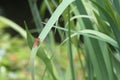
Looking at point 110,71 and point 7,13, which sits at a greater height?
point 110,71

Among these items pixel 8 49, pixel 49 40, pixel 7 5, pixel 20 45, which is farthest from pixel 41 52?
pixel 7 5

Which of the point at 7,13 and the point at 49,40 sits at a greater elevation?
the point at 49,40

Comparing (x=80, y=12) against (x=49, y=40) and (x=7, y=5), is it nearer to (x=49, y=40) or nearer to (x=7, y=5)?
(x=49, y=40)

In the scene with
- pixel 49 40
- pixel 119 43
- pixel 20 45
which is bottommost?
pixel 20 45

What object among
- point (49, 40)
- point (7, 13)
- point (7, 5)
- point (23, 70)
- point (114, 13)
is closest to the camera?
point (114, 13)

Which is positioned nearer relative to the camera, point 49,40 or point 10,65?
point 49,40

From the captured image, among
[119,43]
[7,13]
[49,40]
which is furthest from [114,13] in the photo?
[7,13]

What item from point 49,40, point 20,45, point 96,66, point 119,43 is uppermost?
point 119,43

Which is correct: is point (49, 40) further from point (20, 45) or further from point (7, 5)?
point (7, 5)

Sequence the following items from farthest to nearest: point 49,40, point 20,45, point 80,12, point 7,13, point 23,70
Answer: point 7,13 → point 20,45 → point 23,70 → point 49,40 → point 80,12
